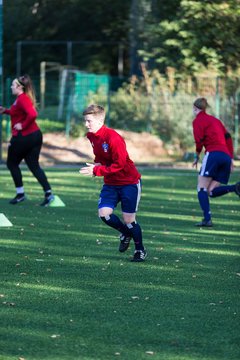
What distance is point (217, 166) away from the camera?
14680 mm

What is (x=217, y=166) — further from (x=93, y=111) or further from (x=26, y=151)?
(x=93, y=111)

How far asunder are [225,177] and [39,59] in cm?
4230

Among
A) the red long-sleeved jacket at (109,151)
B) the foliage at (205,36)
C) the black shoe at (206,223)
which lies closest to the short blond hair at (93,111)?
the red long-sleeved jacket at (109,151)

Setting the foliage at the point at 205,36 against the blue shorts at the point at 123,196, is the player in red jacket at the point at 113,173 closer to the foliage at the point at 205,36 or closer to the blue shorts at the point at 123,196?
the blue shorts at the point at 123,196

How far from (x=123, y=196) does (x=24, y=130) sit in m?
5.43

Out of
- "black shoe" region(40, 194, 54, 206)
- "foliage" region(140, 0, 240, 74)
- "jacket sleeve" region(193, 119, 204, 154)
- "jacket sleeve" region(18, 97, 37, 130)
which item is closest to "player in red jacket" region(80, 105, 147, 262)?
"jacket sleeve" region(193, 119, 204, 154)

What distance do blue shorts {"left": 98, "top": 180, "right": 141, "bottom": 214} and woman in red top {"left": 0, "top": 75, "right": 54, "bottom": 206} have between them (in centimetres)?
507

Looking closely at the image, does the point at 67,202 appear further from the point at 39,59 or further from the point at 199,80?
the point at 39,59

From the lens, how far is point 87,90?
34.6 m

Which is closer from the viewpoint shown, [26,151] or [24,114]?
[24,114]

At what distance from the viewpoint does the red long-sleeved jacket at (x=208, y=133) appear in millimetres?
14453

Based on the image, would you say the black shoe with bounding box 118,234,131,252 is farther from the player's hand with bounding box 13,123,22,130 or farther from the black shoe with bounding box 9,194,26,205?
the black shoe with bounding box 9,194,26,205

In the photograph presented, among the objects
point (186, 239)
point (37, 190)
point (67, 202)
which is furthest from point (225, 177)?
point (37, 190)

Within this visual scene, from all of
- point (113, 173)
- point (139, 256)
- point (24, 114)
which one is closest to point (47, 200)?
point (24, 114)
